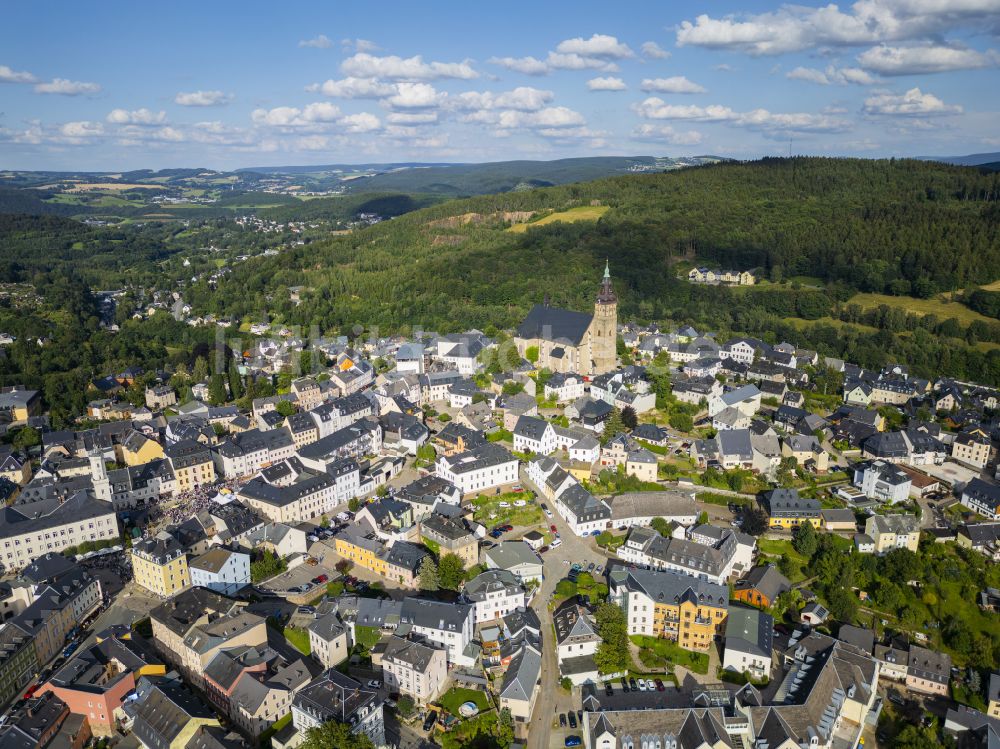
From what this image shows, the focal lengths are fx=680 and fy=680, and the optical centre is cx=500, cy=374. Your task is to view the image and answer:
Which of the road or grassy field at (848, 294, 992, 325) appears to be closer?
the road

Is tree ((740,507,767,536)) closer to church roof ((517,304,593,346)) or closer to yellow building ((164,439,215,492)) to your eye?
church roof ((517,304,593,346))

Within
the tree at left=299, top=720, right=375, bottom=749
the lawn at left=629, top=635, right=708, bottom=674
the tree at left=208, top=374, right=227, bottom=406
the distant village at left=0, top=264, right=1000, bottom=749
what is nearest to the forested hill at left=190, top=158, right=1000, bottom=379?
the distant village at left=0, top=264, right=1000, bottom=749

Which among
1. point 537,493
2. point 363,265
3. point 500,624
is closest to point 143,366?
point 363,265

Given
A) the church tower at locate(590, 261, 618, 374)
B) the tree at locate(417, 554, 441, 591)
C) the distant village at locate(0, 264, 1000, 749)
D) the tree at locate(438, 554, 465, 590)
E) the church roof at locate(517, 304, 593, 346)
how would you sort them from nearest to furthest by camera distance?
1. the distant village at locate(0, 264, 1000, 749)
2. the tree at locate(417, 554, 441, 591)
3. the tree at locate(438, 554, 465, 590)
4. the church tower at locate(590, 261, 618, 374)
5. the church roof at locate(517, 304, 593, 346)

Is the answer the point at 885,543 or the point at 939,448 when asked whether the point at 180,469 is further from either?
the point at 939,448

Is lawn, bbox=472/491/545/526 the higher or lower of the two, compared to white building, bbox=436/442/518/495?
lower

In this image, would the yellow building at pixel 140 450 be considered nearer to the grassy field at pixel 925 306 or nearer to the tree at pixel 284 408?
the tree at pixel 284 408
